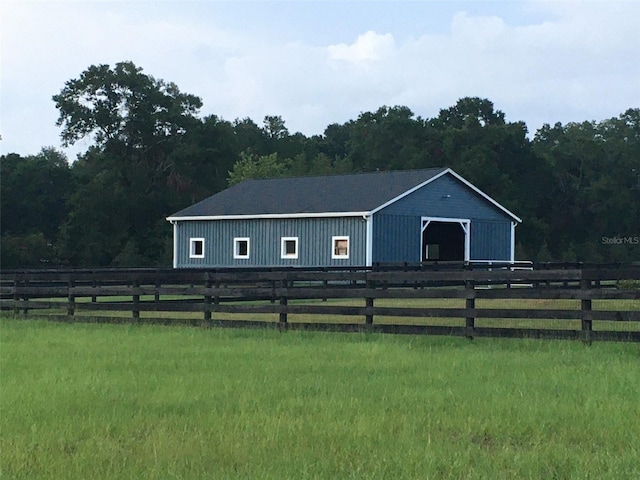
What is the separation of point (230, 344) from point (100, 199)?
47202 millimetres

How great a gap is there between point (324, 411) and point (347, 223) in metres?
27.7

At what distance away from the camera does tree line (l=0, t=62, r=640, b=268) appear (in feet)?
193

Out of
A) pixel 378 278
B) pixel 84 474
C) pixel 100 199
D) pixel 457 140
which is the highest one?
pixel 457 140

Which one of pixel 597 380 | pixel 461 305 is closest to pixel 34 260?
pixel 461 305

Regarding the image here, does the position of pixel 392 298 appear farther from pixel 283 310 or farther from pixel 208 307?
pixel 208 307

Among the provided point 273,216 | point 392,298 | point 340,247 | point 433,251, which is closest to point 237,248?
point 273,216

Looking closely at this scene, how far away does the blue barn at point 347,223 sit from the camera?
114ft

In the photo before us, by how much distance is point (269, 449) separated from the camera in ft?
19.7

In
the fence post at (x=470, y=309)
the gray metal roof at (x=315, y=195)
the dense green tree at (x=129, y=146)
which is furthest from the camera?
the dense green tree at (x=129, y=146)

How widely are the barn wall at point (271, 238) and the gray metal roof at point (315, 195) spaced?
46 cm

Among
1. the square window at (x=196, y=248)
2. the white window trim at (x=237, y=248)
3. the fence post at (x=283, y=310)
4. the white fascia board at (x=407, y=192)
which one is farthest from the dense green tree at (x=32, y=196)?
the fence post at (x=283, y=310)

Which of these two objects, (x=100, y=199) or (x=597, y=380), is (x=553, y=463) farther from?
(x=100, y=199)

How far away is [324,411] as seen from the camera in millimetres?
7223

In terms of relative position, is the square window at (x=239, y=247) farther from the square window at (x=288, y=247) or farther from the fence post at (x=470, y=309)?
the fence post at (x=470, y=309)
